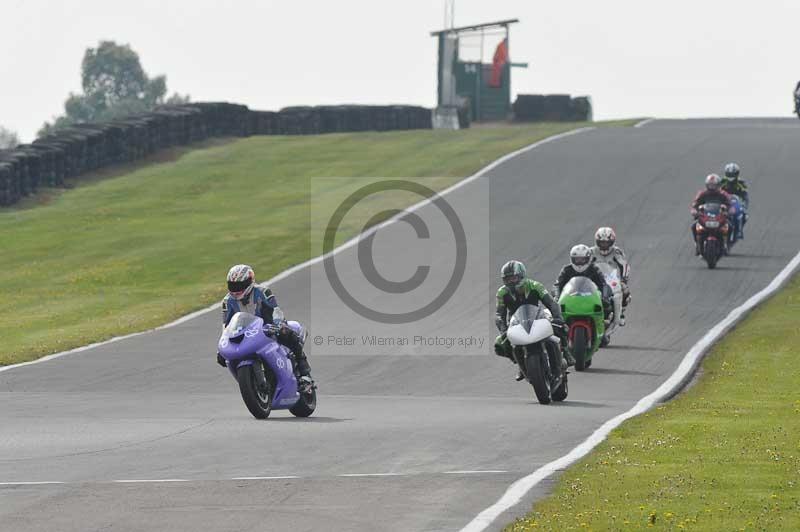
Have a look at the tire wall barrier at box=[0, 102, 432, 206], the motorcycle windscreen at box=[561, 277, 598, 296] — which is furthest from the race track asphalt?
the tire wall barrier at box=[0, 102, 432, 206]

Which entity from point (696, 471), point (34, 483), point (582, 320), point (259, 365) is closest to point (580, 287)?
point (582, 320)

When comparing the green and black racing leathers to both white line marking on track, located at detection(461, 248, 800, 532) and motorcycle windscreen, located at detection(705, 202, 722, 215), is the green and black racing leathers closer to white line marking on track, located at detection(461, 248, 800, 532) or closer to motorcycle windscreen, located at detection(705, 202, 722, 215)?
white line marking on track, located at detection(461, 248, 800, 532)

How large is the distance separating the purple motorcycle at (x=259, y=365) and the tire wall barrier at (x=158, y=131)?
25552 mm

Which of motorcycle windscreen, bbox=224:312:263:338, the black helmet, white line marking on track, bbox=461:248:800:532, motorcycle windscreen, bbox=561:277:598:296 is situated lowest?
white line marking on track, bbox=461:248:800:532

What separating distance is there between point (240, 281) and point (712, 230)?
16.3m

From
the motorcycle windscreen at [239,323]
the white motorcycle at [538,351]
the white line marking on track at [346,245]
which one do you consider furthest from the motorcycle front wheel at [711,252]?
the motorcycle windscreen at [239,323]

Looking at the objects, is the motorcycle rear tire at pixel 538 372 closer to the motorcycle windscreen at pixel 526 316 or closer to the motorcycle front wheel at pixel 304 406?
the motorcycle windscreen at pixel 526 316

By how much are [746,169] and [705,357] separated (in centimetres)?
2113

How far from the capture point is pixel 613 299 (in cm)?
2188

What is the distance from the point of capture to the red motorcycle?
2997 cm

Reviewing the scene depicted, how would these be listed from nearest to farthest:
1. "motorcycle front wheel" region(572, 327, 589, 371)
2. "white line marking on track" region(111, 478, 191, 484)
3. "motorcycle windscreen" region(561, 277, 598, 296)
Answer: "white line marking on track" region(111, 478, 191, 484) < "motorcycle front wheel" region(572, 327, 589, 371) < "motorcycle windscreen" region(561, 277, 598, 296)

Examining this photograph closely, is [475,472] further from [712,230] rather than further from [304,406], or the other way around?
[712,230]

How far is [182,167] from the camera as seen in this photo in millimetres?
47688

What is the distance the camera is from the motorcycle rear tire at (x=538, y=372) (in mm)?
16906
